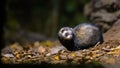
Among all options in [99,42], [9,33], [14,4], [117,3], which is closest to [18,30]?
[9,33]

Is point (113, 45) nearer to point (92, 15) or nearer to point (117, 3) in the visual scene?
point (117, 3)

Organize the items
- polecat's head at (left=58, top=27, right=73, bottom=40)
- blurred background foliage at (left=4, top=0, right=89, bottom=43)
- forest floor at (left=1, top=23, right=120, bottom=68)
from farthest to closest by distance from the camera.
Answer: blurred background foliage at (left=4, top=0, right=89, bottom=43) → polecat's head at (left=58, top=27, right=73, bottom=40) → forest floor at (left=1, top=23, right=120, bottom=68)

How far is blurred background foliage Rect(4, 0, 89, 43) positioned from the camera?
1494cm

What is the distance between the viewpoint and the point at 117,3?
792cm

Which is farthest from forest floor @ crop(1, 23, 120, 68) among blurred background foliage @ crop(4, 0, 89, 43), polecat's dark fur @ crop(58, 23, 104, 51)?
blurred background foliage @ crop(4, 0, 89, 43)

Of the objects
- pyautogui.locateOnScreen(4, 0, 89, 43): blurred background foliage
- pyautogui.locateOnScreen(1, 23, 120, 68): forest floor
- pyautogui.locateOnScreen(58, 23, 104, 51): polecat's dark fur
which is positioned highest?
pyautogui.locateOnScreen(4, 0, 89, 43): blurred background foliage

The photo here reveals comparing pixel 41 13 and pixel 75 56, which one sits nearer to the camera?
pixel 75 56

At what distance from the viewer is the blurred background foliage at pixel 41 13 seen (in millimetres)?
14938

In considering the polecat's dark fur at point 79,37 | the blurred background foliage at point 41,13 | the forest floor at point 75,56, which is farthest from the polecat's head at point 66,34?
the blurred background foliage at point 41,13

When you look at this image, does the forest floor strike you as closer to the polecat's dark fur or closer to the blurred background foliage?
the polecat's dark fur

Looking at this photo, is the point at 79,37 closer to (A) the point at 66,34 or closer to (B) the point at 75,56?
(A) the point at 66,34

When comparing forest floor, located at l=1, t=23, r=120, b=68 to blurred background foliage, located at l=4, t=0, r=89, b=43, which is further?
blurred background foliage, located at l=4, t=0, r=89, b=43

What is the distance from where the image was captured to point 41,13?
51.8ft

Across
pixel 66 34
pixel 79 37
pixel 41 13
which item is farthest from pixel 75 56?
pixel 41 13
